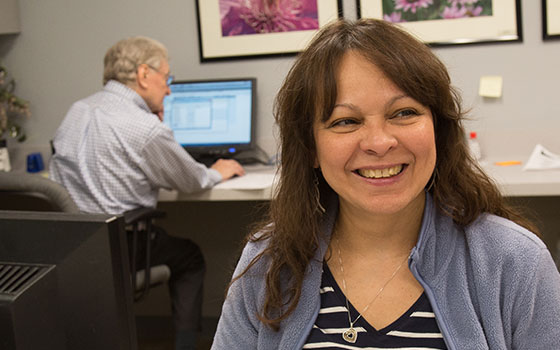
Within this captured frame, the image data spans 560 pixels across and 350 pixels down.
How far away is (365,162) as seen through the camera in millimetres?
1135

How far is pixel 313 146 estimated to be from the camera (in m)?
1.24

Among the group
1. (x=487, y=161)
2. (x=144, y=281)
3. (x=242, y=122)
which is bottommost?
(x=144, y=281)

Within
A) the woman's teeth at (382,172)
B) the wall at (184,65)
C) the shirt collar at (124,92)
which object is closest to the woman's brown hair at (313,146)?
the woman's teeth at (382,172)

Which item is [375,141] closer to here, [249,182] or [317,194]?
[317,194]

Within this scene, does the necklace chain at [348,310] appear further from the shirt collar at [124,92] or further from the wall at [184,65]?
the wall at [184,65]

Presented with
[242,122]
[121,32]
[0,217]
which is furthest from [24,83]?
[0,217]

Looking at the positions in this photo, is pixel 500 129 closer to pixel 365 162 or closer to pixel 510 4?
pixel 510 4

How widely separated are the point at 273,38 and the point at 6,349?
103 inches

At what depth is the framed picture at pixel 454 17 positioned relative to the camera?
2959mm

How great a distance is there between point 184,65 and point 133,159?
0.97 meters

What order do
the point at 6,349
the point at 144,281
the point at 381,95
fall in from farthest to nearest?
1. the point at 144,281
2. the point at 381,95
3. the point at 6,349

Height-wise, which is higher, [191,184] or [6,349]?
[6,349]

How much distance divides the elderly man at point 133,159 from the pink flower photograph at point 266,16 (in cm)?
56

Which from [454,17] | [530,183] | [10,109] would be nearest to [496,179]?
[530,183]
